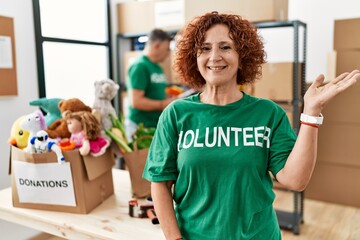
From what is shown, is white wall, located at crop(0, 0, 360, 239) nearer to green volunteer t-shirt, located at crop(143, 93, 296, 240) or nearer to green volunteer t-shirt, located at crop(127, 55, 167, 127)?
green volunteer t-shirt, located at crop(127, 55, 167, 127)

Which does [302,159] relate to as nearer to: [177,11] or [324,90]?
[324,90]

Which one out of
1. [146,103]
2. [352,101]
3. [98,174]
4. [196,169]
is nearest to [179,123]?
[196,169]

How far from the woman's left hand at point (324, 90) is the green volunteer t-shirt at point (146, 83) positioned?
5.85ft

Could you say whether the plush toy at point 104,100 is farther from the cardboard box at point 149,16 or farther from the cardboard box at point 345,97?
the cardboard box at point 345,97

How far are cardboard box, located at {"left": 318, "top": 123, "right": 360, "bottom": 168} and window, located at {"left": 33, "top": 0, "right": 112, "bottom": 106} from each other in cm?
212

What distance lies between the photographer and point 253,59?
1128mm

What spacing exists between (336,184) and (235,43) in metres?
2.50

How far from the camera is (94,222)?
1.42 metres

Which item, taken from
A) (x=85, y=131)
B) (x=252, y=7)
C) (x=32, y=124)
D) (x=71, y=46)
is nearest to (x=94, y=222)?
(x=85, y=131)

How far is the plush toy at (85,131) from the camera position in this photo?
154cm

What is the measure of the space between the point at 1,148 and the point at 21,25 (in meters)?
0.89

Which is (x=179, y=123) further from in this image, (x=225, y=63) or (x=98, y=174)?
(x=98, y=174)

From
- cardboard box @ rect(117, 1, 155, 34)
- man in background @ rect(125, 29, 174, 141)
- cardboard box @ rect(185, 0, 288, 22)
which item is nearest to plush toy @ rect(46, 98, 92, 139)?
man in background @ rect(125, 29, 174, 141)

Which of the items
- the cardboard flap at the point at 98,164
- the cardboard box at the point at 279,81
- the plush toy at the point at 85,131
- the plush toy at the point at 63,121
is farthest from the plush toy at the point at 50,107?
the cardboard box at the point at 279,81
